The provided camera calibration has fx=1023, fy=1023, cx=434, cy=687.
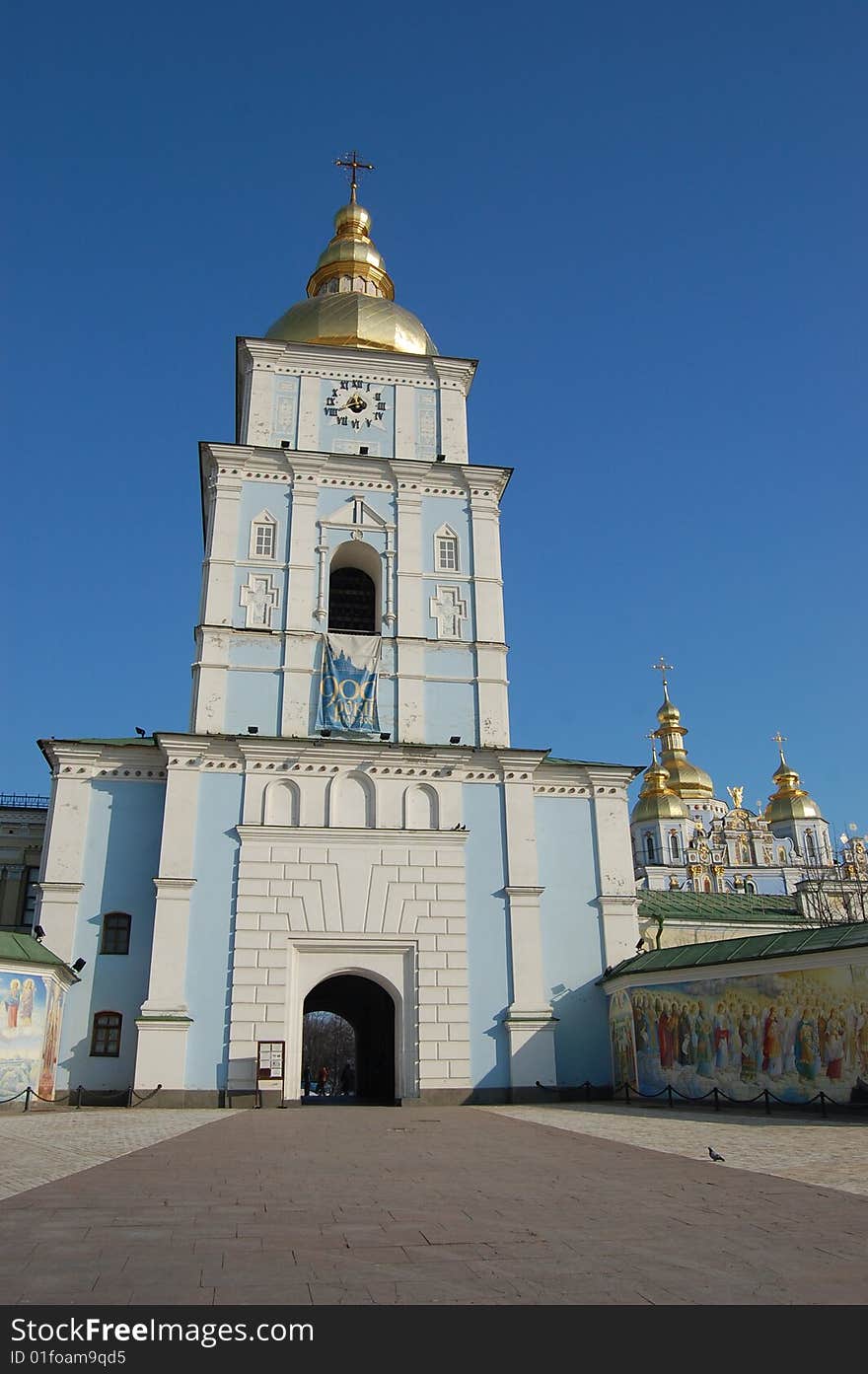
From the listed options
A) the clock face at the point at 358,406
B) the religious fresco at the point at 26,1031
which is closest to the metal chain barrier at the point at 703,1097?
the religious fresco at the point at 26,1031

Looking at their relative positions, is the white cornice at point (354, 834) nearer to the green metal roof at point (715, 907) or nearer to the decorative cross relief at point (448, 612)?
the decorative cross relief at point (448, 612)

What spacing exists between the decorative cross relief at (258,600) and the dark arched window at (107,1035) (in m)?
9.58

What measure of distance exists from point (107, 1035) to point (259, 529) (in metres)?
12.9

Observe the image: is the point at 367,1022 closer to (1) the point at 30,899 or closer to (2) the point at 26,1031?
(1) the point at 30,899

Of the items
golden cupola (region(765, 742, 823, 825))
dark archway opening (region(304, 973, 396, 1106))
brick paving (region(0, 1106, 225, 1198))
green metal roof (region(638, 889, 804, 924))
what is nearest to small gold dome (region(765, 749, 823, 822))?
golden cupola (region(765, 742, 823, 825))

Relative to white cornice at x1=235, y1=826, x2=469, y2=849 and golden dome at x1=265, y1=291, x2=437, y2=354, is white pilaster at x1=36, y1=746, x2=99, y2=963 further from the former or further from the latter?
golden dome at x1=265, y1=291, x2=437, y2=354

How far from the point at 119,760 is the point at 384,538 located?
29.8ft

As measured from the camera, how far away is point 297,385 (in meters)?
29.2

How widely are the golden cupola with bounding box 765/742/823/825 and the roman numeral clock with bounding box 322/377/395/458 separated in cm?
6838

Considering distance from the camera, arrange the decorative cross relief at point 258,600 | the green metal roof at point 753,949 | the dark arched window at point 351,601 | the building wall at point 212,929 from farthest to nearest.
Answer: the dark arched window at point 351,601, the decorative cross relief at point 258,600, the building wall at point 212,929, the green metal roof at point 753,949

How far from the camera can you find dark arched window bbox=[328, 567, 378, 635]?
91.8 ft

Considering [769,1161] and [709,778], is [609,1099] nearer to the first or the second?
[769,1161]

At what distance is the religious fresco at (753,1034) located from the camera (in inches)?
641
